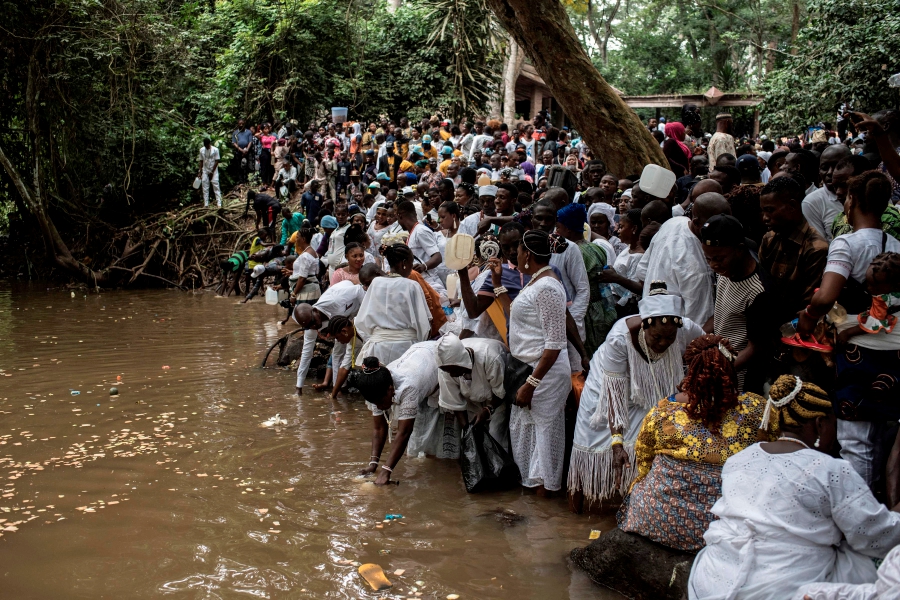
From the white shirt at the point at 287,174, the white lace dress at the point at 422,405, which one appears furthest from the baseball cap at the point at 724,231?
the white shirt at the point at 287,174

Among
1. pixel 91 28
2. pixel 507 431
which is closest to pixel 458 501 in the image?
pixel 507 431

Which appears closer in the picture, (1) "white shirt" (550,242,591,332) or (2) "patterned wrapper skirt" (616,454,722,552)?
(2) "patterned wrapper skirt" (616,454,722,552)

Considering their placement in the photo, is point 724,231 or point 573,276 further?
point 573,276

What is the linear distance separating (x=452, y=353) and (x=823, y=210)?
259 centimetres

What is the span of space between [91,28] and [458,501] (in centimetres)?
1580

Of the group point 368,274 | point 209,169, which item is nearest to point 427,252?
point 368,274

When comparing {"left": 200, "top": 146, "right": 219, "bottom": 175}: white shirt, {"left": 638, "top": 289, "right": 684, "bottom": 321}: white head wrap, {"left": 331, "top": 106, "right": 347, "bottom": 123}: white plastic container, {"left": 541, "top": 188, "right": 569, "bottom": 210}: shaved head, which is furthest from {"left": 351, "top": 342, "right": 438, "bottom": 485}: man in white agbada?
{"left": 331, "top": 106, "right": 347, "bottom": 123}: white plastic container

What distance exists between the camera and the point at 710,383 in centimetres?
374

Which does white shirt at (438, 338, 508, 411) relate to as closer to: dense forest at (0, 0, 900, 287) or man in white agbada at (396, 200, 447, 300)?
man in white agbada at (396, 200, 447, 300)

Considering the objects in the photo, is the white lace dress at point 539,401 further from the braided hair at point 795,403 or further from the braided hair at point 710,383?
the braided hair at point 795,403

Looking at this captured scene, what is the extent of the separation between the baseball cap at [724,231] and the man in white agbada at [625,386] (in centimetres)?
36

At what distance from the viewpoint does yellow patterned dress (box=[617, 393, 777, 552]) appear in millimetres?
3783

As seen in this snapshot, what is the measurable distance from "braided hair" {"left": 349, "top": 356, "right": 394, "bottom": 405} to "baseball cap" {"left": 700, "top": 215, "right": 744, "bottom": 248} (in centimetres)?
229

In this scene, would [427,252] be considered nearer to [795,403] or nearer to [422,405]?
[422,405]
